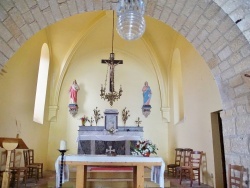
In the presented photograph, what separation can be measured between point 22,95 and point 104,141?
9.87 feet

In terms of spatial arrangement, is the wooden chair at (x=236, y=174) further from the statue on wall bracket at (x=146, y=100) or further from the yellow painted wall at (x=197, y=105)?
the statue on wall bracket at (x=146, y=100)

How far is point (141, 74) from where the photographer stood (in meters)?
9.32

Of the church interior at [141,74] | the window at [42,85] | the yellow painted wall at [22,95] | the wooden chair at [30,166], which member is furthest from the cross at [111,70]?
the wooden chair at [30,166]

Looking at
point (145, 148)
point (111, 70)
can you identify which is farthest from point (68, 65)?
point (145, 148)

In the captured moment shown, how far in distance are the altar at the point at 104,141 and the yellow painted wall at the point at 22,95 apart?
58.7 inches

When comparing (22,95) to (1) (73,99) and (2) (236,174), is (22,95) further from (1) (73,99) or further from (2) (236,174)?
(2) (236,174)

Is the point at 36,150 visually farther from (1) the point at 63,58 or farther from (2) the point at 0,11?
(2) the point at 0,11

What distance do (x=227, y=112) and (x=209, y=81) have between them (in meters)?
2.59

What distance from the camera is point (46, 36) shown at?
7637mm

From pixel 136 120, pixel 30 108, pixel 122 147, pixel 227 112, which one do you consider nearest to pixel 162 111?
pixel 136 120

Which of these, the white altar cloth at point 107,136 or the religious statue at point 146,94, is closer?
the white altar cloth at point 107,136

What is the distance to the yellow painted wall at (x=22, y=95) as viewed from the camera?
510 cm

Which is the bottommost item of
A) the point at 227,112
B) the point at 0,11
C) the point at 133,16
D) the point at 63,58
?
the point at 227,112

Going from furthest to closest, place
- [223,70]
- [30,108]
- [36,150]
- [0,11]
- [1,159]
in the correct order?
[36,150]
[30,108]
[1,159]
[223,70]
[0,11]
